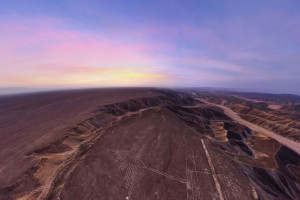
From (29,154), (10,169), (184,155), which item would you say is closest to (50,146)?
(29,154)

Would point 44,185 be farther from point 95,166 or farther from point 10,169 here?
point 10,169

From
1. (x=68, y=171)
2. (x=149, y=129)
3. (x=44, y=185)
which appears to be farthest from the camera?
(x=149, y=129)

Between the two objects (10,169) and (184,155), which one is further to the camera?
(184,155)

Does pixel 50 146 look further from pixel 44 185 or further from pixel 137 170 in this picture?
pixel 137 170

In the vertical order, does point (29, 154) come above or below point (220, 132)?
above

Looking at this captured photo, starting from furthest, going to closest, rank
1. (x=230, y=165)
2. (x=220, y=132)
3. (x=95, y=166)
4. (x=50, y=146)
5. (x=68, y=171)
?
(x=220, y=132), (x=50, y=146), (x=230, y=165), (x=95, y=166), (x=68, y=171)

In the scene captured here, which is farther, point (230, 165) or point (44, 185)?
point (230, 165)

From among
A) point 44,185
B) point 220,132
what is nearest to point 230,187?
point 44,185

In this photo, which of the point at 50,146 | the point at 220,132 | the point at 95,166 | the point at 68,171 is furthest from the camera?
the point at 220,132

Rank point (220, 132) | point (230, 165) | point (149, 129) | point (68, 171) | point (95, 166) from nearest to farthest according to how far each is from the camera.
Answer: point (68, 171), point (95, 166), point (230, 165), point (149, 129), point (220, 132)

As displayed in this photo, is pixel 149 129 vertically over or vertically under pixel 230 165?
over
